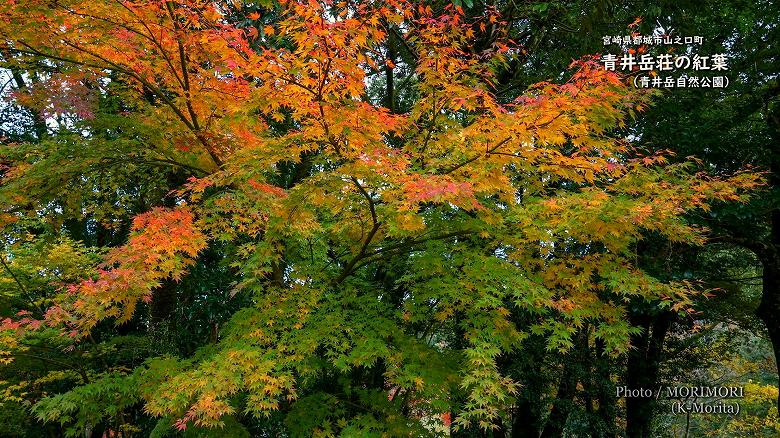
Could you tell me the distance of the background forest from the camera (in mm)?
3857

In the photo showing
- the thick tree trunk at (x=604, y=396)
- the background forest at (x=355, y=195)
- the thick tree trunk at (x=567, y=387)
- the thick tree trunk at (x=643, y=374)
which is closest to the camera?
the background forest at (x=355, y=195)

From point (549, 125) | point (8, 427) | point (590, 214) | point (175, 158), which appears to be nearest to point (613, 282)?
point (590, 214)

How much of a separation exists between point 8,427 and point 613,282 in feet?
30.1

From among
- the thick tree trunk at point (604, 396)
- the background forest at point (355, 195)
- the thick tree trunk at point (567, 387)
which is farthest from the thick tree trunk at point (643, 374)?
the background forest at point (355, 195)

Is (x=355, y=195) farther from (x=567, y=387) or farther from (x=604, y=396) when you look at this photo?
(x=604, y=396)

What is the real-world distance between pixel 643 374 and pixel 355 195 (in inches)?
354

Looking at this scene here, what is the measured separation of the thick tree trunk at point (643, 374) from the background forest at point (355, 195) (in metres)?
2.98

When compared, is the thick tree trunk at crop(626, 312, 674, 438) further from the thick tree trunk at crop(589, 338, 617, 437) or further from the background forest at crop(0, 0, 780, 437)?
the background forest at crop(0, 0, 780, 437)

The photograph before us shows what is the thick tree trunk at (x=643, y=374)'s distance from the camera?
381 inches

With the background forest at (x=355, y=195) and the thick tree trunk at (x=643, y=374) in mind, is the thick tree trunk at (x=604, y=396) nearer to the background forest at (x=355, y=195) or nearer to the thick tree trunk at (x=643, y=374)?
the thick tree trunk at (x=643, y=374)

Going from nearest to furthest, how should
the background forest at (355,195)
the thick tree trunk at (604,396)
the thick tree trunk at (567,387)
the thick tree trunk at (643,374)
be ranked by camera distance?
the background forest at (355,195)
the thick tree trunk at (567,387)
the thick tree trunk at (604,396)
the thick tree trunk at (643,374)

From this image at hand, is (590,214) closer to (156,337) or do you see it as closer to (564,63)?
(564,63)

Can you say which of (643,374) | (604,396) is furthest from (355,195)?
(643,374)

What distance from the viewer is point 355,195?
422 centimetres
